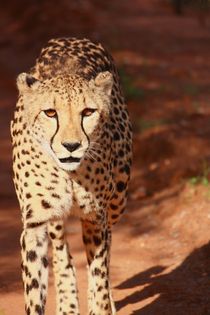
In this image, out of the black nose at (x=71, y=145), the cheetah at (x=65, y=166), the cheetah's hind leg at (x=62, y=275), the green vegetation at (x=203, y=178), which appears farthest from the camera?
the green vegetation at (x=203, y=178)

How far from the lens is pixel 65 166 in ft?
13.9

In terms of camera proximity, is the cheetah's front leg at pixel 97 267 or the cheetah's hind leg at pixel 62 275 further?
the cheetah's hind leg at pixel 62 275

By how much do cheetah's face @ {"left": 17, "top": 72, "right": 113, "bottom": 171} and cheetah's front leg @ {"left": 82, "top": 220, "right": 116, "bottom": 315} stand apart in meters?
0.68

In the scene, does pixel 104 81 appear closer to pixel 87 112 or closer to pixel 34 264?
pixel 87 112

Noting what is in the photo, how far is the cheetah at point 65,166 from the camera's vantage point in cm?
435

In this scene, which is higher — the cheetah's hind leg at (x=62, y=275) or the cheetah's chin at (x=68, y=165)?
the cheetah's chin at (x=68, y=165)

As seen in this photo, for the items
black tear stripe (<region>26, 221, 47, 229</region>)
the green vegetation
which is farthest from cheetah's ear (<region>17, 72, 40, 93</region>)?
the green vegetation

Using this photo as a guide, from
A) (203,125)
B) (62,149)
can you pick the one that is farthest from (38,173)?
(203,125)

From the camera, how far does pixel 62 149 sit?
165 inches

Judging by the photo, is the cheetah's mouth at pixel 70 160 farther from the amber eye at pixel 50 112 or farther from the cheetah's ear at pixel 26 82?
the cheetah's ear at pixel 26 82

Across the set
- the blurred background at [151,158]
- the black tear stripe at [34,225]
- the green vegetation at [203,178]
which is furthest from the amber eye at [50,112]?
the green vegetation at [203,178]

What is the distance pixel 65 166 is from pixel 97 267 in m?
0.97

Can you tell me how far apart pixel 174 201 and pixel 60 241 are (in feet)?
7.10

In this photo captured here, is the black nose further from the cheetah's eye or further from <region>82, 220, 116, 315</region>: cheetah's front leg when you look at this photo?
<region>82, 220, 116, 315</region>: cheetah's front leg
